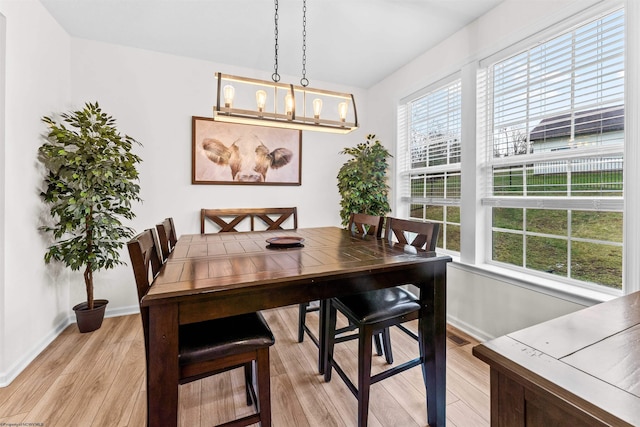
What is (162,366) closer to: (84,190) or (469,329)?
(84,190)

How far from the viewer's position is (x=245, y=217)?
331cm

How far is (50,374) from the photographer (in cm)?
192

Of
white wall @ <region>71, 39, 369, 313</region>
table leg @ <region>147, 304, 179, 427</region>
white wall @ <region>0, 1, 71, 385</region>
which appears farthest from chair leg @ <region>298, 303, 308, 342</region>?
white wall @ <region>0, 1, 71, 385</region>

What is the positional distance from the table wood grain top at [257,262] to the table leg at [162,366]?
0.08 m

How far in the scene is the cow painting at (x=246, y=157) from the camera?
3.19 metres

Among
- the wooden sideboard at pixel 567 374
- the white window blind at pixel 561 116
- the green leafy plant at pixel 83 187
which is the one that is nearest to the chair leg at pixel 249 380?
the wooden sideboard at pixel 567 374

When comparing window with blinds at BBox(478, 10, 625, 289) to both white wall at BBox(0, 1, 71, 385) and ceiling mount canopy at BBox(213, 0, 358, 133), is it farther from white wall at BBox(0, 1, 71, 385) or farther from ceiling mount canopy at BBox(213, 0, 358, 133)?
white wall at BBox(0, 1, 71, 385)

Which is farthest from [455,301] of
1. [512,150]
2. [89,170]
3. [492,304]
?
[89,170]

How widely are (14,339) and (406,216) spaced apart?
3597 millimetres

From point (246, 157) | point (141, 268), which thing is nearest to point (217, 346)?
point (141, 268)

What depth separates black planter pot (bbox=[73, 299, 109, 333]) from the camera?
2494 millimetres

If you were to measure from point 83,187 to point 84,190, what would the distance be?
0.08 m

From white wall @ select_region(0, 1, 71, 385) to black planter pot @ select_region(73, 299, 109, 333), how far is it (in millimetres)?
181

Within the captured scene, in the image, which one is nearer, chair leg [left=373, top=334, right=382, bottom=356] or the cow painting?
chair leg [left=373, top=334, right=382, bottom=356]
